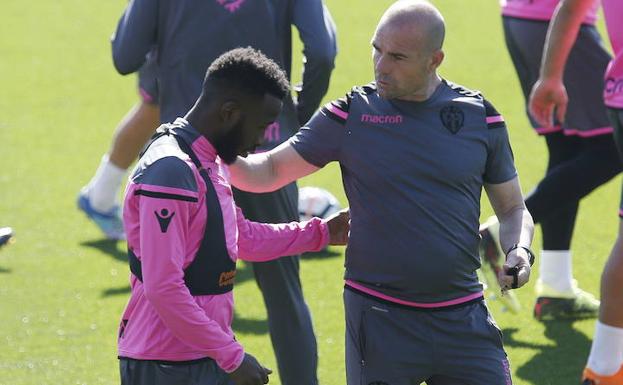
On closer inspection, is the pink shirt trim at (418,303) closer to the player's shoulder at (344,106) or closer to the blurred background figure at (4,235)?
the player's shoulder at (344,106)

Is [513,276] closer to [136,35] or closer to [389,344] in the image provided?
[389,344]

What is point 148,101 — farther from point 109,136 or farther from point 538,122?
point 109,136

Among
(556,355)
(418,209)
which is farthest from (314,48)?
(556,355)

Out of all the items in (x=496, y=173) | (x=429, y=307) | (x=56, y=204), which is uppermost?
(x=496, y=173)

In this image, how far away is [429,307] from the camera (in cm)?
444

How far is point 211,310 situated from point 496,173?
1.06 metres

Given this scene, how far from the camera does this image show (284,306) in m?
5.73

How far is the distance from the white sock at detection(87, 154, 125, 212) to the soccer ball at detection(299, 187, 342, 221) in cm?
116

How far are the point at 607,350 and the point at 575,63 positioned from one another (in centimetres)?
232

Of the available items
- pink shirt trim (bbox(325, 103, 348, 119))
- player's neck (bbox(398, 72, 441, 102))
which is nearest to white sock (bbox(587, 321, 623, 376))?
player's neck (bbox(398, 72, 441, 102))

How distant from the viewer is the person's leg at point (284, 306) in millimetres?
5691

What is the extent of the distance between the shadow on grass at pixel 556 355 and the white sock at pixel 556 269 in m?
0.22

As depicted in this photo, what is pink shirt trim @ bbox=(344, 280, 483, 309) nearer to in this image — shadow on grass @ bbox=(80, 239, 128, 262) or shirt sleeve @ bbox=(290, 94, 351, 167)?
shirt sleeve @ bbox=(290, 94, 351, 167)

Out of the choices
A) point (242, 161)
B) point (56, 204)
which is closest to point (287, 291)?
point (242, 161)
